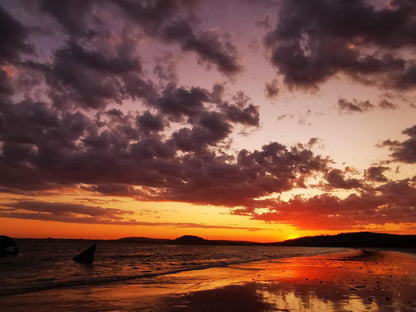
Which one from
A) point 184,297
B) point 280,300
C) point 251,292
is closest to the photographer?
point 280,300

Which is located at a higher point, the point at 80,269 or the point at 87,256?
the point at 87,256

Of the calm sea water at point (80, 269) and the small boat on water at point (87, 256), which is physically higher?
the small boat on water at point (87, 256)

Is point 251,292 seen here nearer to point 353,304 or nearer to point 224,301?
point 224,301

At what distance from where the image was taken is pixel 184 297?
1675cm

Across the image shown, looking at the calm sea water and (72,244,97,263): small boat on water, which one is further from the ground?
(72,244,97,263): small boat on water

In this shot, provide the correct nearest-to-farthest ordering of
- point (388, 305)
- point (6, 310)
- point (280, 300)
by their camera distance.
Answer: point (388, 305) → point (6, 310) → point (280, 300)

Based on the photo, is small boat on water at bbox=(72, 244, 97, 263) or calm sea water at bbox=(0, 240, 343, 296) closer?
calm sea water at bbox=(0, 240, 343, 296)

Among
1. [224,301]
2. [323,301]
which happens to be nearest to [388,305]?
[323,301]

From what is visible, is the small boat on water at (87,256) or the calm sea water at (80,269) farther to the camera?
the small boat on water at (87,256)

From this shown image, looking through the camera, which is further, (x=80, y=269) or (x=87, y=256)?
(x=87, y=256)

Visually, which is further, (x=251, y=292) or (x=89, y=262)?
(x=89, y=262)

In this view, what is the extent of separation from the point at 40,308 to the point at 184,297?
6.76 metres

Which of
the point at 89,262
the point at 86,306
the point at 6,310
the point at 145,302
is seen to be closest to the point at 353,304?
the point at 145,302

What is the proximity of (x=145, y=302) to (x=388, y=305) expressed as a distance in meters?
10.7
